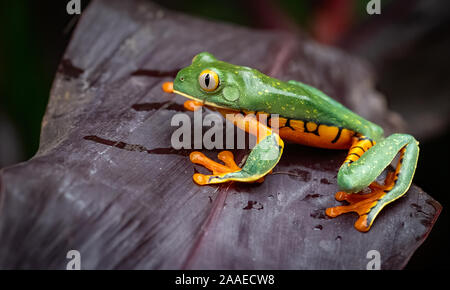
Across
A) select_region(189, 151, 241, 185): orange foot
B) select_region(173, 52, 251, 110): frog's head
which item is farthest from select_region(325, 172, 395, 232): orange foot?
select_region(173, 52, 251, 110): frog's head

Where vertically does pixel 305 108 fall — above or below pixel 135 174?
above

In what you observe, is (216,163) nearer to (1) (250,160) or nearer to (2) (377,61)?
(1) (250,160)

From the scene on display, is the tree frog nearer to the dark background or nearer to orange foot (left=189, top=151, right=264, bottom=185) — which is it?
orange foot (left=189, top=151, right=264, bottom=185)

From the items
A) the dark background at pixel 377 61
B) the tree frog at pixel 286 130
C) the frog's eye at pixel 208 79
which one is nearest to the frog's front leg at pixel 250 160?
the tree frog at pixel 286 130

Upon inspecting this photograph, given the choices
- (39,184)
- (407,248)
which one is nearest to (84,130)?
(39,184)

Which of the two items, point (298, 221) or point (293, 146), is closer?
point (298, 221)

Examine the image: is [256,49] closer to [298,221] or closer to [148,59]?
[148,59]
